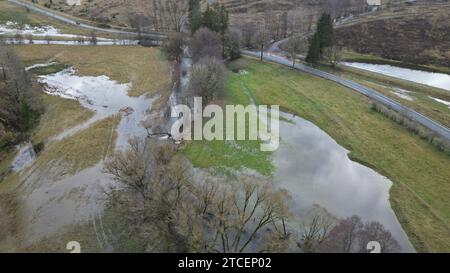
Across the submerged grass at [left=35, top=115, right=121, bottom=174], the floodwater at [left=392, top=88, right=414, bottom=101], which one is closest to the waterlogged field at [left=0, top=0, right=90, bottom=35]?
the submerged grass at [left=35, top=115, right=121, bottom=174]

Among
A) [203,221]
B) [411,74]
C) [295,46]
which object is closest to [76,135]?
[203,221]

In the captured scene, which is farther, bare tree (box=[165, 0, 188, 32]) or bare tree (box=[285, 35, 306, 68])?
bare tree (box=[165, 0, 188, 32])

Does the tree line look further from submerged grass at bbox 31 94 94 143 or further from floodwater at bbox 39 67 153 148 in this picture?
floodwater at bbox 39 67 153 148

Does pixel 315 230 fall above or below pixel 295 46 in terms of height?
below

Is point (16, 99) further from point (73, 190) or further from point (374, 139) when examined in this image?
point (374, 139)
